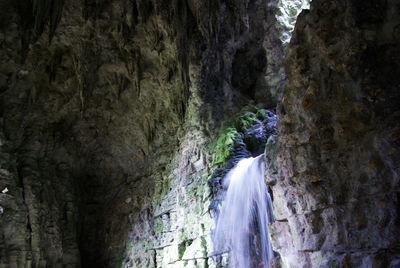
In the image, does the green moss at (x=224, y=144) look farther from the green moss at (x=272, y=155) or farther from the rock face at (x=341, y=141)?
the rock face at (x=341, y=141)

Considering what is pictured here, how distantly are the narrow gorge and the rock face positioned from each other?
0.04 ft

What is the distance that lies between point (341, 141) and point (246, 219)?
323 cm

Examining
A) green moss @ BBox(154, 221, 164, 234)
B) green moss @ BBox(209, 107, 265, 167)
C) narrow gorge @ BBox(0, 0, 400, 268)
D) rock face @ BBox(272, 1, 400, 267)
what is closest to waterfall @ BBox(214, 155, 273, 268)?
narrow gorge @ BBox(0, 0, 400, 268)

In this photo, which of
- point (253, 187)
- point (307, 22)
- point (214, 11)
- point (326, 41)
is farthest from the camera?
point (214, 11)

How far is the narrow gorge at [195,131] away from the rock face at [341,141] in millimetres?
14

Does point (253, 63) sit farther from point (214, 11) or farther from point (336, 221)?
point (336, 221)

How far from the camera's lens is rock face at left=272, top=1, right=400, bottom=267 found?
2914 mm

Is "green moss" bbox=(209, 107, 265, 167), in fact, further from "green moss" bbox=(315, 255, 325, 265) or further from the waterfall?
"green moss" bbox=(315, 255, 325, 265)

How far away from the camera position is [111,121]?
10477 millimetres

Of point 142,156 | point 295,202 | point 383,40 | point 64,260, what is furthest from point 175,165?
point 383,40

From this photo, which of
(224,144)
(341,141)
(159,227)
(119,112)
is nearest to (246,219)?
(224,144)

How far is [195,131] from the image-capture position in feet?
28.5

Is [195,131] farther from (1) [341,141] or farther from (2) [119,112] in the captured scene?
(1) [341,141]

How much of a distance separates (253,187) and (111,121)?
6.00m
